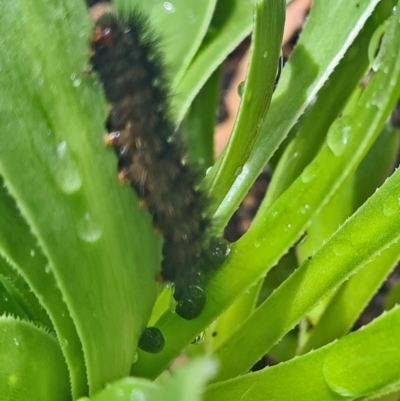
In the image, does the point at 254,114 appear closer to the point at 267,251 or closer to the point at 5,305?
the point at 267,251

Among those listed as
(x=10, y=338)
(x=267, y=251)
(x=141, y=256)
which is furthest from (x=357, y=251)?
(x=10, y=338)

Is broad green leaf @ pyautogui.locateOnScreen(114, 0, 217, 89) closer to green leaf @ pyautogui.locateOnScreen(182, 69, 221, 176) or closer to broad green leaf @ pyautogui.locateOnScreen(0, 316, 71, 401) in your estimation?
green leaf @ pyautogui.locateOnScreen(182, 69, 221, 176)

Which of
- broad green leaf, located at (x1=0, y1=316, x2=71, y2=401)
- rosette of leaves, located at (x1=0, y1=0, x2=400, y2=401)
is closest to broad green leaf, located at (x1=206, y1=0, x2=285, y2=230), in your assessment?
rosette of leaves, located at (x1=0, y1=0, x2=400, y2=401)

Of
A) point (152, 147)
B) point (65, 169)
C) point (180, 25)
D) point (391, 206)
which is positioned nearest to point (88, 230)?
point (65, 169)

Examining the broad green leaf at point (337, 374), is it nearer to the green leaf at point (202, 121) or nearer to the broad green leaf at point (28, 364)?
the broad green leaf at point (28, 364)

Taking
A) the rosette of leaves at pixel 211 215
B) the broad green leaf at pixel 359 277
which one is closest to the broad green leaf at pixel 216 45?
the rosette of leaves at pixel 211 215

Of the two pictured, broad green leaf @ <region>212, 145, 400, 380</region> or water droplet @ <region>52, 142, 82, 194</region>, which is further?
broad green leaf @ <region>212, 145, 400, 380</region>

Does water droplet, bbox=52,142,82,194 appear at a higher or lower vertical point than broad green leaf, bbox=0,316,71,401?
higher
